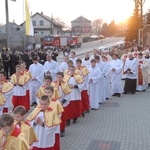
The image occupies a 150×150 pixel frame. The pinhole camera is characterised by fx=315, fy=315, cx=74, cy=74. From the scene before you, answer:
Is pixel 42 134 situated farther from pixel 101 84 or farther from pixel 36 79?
pixel 101 84

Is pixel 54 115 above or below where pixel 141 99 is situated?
above

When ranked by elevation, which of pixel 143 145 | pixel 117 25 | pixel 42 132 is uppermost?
pixel 117 25

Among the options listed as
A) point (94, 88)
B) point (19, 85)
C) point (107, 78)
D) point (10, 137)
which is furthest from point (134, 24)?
point (10, 137)

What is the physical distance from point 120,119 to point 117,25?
134 meters

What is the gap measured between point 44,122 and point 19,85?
4.84 meters

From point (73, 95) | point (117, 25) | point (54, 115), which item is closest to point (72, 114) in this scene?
point (73, 95)

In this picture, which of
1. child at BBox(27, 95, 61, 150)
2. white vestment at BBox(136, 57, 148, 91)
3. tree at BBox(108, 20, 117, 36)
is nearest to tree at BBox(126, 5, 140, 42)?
white vestment at BBox(136, 57, 148, 91)

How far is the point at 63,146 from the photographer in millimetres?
7562

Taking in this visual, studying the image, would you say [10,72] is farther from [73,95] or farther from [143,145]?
[143,145]

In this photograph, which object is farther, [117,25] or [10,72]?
[117,25]

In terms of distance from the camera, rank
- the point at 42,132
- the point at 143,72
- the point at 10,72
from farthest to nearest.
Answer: the point at 10,72
the point at 143,72
the point at 42,132

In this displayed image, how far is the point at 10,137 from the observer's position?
4.21m

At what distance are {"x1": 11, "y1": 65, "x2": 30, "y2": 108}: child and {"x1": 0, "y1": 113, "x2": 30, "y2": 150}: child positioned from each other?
6276 millimetres

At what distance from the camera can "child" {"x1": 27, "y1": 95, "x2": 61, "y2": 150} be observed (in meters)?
5.82
